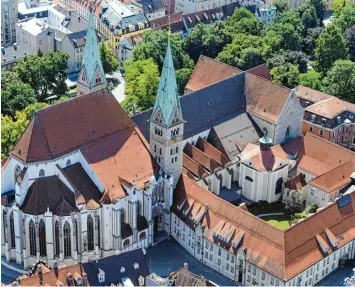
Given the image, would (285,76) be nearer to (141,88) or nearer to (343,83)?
(343,83)

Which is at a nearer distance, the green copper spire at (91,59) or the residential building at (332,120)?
the green copper spire at (91,59)

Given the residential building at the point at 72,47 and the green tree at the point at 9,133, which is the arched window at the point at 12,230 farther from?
the residential building at the point at 72,47

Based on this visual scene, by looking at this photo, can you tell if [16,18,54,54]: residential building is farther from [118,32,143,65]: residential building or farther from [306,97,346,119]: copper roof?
[306,97,346,119]: copper roof

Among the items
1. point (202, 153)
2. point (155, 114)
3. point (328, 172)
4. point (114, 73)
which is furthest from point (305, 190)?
point (114, 73)

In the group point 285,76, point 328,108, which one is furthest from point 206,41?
point 328,108

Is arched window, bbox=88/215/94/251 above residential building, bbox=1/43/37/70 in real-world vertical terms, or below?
below

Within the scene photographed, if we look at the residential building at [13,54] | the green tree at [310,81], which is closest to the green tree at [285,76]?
the green tree at [310,81]

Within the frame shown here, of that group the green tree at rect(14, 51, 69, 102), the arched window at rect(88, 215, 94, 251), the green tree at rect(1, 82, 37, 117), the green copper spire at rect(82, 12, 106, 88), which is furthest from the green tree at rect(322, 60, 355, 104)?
the arched window at rect(88, 215, 94, 251)
